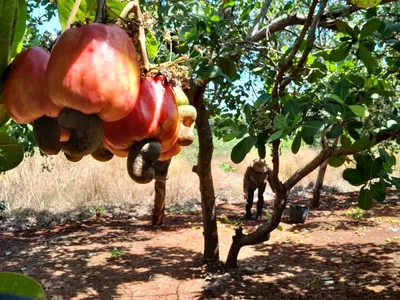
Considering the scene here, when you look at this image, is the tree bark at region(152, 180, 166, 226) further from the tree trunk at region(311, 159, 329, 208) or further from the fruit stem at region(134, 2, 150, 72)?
the fruit stem at region(134, 2, 150, 72)

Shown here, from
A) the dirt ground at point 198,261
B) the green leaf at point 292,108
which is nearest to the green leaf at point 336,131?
the green leaf at point 292,108

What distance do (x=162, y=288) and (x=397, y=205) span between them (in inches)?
243

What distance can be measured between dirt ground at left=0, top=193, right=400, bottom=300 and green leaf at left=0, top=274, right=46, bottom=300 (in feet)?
13.7

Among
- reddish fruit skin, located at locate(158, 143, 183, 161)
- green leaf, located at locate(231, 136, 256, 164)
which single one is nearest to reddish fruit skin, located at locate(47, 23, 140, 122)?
reddish fruit skin, located at locate(158, 143, 183, 161)

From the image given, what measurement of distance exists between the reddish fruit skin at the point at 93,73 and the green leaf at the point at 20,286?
23 cm

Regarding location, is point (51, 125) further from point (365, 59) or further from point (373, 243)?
point (373, 243)

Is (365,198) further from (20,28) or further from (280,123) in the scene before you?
(20,28)

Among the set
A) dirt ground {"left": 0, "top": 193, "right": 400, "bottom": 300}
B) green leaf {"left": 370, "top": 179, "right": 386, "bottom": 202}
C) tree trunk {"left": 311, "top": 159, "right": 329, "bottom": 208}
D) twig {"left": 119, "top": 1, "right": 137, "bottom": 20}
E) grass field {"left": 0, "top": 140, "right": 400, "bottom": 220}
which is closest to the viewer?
twig {"left": 119, "top": 1, "right": 137, "bottom": 20}

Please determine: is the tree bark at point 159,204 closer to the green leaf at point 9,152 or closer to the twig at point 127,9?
the green leaf at point 9,152

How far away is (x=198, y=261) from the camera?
18.5 ft

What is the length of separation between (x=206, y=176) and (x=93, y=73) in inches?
180

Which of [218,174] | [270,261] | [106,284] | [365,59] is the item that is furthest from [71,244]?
[218,174]

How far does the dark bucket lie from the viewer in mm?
7746

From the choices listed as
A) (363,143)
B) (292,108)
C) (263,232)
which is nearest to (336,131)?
(363,143)
